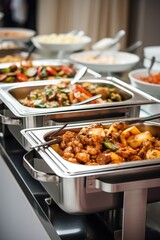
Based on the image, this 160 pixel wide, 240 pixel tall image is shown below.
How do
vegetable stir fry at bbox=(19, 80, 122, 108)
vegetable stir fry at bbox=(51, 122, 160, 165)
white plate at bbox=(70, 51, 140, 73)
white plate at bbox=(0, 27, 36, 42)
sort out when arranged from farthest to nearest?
1. white plate at bbox=(0, 27, 36, 42)
2. white plate at bbox=(70, 51, 140, 73)
3. vegetable stir fry at bbox=(19, 80, 122, 108)
4. vegetable stir fry at bbox=(51, 122, 160, 165)

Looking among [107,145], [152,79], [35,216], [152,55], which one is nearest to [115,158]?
[107,145]

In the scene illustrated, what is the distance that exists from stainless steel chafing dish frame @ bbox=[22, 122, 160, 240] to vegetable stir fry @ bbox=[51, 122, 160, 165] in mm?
74

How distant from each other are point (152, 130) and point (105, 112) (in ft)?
0.82

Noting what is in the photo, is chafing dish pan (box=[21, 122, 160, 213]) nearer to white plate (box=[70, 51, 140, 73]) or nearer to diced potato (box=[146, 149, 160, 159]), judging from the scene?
diced potato (box=[146, 149, 160, 159])

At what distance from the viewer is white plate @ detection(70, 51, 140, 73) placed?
2.12m

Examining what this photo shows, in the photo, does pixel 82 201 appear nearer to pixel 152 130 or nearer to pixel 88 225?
pixel 88 225

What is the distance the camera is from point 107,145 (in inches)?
46.4

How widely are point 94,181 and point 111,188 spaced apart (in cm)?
4

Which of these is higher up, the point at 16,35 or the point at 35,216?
the point at 16,35

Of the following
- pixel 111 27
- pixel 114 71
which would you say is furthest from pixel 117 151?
pixel 111 27

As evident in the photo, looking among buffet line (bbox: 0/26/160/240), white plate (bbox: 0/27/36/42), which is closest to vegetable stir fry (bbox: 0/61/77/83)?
buffet line (bbox: 0/26/160/240)

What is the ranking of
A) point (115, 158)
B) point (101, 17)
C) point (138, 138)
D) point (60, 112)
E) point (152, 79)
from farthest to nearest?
point (101, 17), point (152, 79), point (60, 112), point (138, 138), point (115, 158)

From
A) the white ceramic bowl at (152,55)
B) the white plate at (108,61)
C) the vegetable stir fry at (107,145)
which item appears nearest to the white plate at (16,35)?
the white plate at (108,61)

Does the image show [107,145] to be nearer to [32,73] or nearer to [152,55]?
[32,73]
